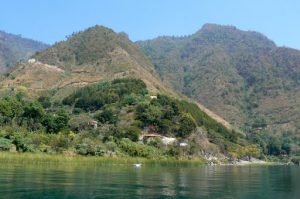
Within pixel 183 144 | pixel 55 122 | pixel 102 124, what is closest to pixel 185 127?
pixel 183 144

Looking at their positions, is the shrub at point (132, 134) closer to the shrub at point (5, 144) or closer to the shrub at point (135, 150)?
the shrub at point (135, 150)

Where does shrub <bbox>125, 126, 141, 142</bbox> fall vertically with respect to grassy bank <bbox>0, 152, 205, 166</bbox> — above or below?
above

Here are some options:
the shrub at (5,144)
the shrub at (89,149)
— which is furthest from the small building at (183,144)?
the shrub at (5,144)

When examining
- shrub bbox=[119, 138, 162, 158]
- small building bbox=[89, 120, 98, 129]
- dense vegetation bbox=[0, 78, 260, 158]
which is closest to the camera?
dense vegetation bbox=[0, 78, 260, 158]

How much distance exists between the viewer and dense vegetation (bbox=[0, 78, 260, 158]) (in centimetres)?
9994

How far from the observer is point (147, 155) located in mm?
116438

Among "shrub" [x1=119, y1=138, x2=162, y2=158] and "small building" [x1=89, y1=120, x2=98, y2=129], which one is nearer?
"shrub" [x1=119, y1=138, x2=162, y2=158]

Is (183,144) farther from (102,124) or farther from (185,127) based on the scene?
(102,124)

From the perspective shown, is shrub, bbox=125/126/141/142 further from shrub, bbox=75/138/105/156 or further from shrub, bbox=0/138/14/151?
shrub, bbox=0/138/14/151

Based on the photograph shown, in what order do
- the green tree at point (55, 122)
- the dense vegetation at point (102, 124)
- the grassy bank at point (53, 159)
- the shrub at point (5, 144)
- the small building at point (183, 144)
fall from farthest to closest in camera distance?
1. the small building at point (183, 144)
2. the green tree at point (55, 122)
3. the dense vegetation at point (102, 124)
4. the shrub at point (5, 144)
5. the grassy bank at point (53, 159)

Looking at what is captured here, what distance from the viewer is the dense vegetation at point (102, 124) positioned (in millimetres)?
99938

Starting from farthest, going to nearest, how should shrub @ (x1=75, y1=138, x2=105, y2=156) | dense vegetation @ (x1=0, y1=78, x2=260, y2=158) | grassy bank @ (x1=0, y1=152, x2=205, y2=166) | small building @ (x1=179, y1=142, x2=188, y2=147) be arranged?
1. small building @ (x1=179, y1=142, x2=188, y2=147)
2. dense vegetation @ (x1=0, y1=78, x2=260, y2=158)
3. shrub @ (x1=75, y1=138, x2=105, y2=156)
4. grassy bank @ (x1=0, y1=152, x2=205, y2=166)

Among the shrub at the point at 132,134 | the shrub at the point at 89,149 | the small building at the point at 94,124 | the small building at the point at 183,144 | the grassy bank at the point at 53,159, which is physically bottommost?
the grassy bank at the point at 53,159

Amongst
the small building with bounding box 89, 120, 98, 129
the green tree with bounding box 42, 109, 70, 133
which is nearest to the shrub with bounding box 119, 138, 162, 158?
the green tree with bounding box 42, 109, 70, 133
